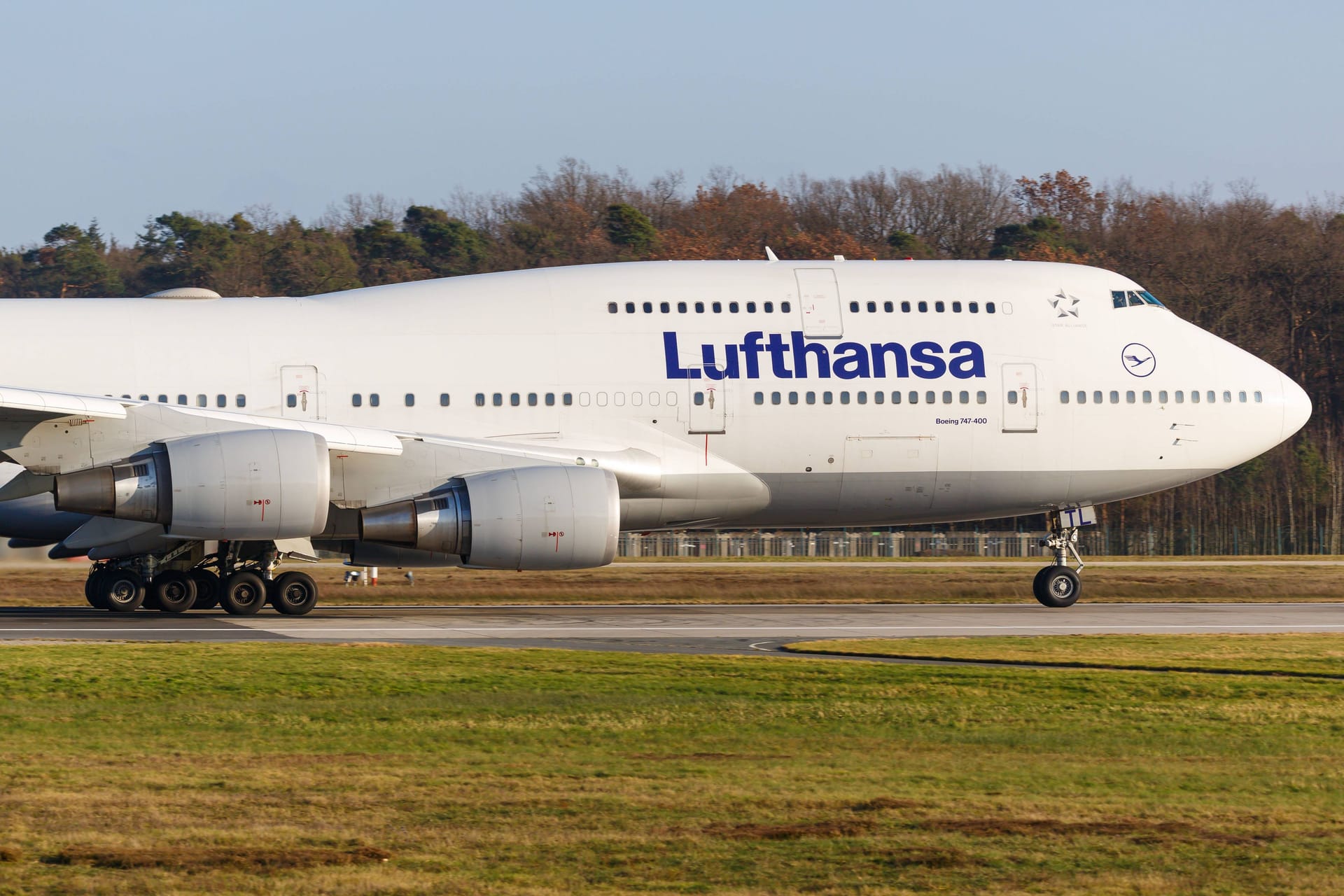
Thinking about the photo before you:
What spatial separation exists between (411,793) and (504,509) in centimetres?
1260

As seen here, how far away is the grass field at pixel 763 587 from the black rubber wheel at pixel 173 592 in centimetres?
429

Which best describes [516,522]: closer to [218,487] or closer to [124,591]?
[218,487]

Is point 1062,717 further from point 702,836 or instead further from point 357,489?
point 357,489

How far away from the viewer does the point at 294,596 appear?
23375 mm

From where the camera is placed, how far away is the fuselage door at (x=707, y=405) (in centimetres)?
2414

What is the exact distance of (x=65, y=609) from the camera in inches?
981

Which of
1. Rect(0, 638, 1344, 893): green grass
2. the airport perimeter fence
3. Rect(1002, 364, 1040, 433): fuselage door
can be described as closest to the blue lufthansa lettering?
Rect(1002, 364, 1040, 433): fuselage door

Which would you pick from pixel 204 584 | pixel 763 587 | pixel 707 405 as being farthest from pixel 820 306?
pixel 204 584

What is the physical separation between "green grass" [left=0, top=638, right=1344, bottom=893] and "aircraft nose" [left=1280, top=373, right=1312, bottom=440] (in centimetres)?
1239

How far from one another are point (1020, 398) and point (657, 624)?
24.2ft

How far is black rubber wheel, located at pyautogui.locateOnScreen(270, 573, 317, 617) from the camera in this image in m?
23.3

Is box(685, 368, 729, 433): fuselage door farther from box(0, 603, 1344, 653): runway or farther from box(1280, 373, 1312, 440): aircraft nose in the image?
box(1280, 373, 1312, 440): aircraft nose

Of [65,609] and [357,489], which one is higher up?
[357,489]

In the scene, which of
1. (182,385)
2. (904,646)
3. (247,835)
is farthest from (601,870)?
(182,385)
